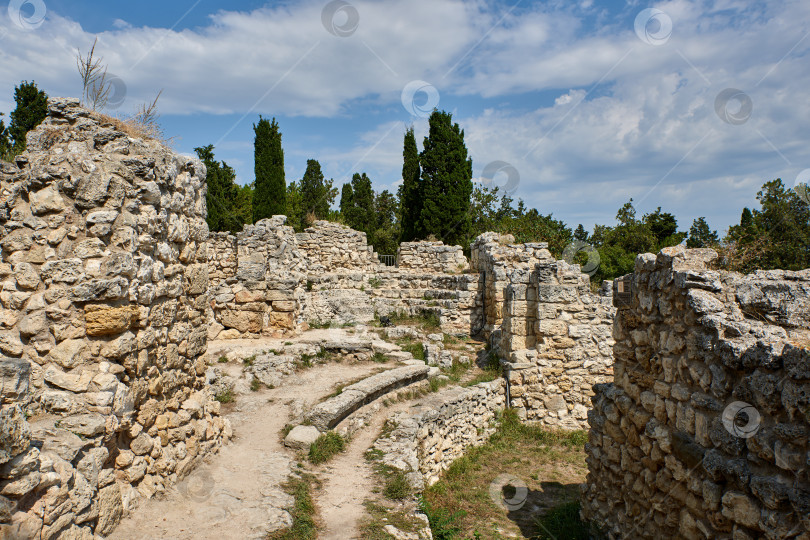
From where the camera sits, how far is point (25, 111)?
18.9 metres

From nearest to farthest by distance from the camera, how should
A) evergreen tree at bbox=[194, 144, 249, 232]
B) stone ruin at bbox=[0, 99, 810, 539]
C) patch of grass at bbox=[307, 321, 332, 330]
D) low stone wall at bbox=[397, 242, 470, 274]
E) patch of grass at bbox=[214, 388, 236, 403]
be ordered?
stone ruin at bbox=[0, 99, 810, 539] → patch of grass at bbox=[214, 388, 236, 403] → patch of grass at bbox=[307, 321, 332, 330] → low stone wall at bbox=[397, 242, 470, 274] → evergreen tree at bbox=[194, 144, 249, 232]

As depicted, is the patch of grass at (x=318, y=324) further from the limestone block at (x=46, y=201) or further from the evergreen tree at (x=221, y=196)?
the evergreen tree at (x=221, y=196)

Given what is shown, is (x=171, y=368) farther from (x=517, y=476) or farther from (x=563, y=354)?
(x=563, y=354)

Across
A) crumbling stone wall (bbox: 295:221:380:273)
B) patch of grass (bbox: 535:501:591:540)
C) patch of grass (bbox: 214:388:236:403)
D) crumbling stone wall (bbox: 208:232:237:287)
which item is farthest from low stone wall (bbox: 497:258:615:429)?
crumbling stone wall (bbox: 295:221:380:273)

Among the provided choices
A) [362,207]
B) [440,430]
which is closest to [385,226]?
[362,207]

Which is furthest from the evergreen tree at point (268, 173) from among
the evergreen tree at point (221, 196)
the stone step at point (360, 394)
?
the stone step at point (360, 394)

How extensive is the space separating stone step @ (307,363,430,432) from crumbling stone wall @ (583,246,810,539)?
3.50m

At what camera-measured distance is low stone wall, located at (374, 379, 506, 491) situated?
6.62 meters

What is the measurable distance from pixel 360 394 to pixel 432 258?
9.90 metres

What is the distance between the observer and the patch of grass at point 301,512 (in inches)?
167

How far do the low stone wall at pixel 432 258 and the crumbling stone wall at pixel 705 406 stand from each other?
11518 millimetres

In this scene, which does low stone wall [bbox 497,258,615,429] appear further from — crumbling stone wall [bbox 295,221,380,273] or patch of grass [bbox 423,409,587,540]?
crumbling stone wall [bbox 295,221,380,273]

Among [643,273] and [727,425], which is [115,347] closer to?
[727,425]

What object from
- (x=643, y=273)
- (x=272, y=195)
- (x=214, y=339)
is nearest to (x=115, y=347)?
(x=643, y=273)
